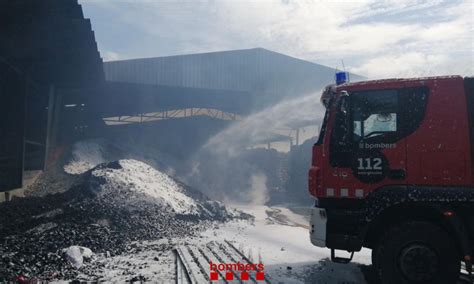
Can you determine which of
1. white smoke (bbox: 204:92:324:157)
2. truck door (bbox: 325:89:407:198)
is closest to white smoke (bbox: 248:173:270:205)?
white smoke (bbox: 204:92:324:157)

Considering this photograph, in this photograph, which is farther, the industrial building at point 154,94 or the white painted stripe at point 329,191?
the industrial building at point 154,94

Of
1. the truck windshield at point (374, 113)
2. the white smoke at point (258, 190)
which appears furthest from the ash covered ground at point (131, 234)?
the white smoke at point (258, 190)

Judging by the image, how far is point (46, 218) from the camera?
29.2 ft

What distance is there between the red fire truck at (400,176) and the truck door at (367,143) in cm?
1

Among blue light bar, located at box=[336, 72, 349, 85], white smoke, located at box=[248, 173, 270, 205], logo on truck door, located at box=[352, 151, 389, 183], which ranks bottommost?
white smoke, located at box=[248, 173, 270, 205]

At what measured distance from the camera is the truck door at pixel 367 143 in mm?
4762

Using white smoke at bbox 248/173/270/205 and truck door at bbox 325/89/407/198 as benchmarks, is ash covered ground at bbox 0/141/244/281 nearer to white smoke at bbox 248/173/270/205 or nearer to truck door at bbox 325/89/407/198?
truck door at bbox 325/89/407/198

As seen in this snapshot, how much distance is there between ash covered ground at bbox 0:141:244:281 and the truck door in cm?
365

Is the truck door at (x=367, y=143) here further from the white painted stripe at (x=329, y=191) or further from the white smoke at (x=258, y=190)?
the white smoke at (x=258, y=190)

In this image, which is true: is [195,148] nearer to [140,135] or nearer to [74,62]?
[140,135]

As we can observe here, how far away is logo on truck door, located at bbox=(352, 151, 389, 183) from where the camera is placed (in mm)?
4797

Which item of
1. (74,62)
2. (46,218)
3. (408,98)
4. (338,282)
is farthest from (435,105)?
(74,62)

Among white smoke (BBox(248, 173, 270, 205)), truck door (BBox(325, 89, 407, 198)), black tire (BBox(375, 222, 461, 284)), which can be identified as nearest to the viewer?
black tire (BBox(375, 222, 461, 284))

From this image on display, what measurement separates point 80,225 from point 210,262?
3.92 metres
